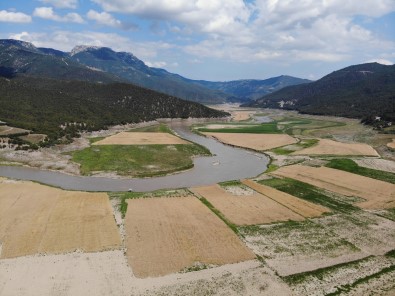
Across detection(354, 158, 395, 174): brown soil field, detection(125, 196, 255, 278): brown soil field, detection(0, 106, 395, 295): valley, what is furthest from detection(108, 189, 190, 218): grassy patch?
detection(354, 158, 395, 174): brown soil field

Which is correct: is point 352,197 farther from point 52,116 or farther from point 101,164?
point 52,116

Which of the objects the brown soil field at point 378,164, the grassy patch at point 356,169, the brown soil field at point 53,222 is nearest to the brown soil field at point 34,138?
the brown soil field at point 53,222

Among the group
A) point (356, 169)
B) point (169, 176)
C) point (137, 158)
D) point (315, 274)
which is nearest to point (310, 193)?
point (356, 169)

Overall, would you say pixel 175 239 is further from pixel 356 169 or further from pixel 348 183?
pixel 356 169

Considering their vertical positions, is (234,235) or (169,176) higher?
(234,235)

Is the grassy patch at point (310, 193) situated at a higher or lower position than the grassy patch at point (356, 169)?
lower

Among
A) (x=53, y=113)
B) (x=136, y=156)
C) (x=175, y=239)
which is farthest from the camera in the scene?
(x=53, y=113)

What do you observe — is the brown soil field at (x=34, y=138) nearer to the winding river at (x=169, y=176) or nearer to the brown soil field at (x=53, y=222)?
the winding river at (x=169, y=176)
